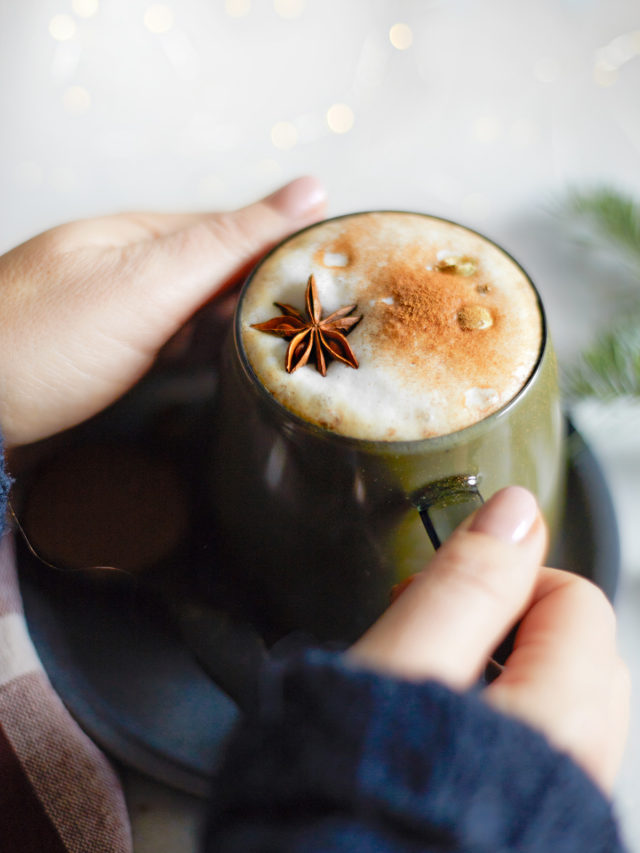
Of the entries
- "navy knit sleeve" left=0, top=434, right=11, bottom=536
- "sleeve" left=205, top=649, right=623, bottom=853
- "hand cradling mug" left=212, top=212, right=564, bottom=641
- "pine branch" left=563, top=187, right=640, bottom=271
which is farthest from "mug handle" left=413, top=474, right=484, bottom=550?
"pine branch" left=563, top=187, right=640, bottom=271

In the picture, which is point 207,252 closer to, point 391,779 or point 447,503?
point 447,503

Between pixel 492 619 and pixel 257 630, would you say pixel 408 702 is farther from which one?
pixel 257 630

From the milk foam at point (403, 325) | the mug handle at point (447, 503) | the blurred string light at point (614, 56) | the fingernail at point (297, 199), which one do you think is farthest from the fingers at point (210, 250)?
the blurred string light at point (614, 56)

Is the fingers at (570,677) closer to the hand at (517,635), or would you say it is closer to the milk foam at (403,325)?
the hand at (517,635)

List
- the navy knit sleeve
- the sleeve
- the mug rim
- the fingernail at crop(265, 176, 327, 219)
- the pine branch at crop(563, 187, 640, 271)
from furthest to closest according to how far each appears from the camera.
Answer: the pine branch at crop(563, 187, 640, 271) → the fingernail at crop(265, 176, 327, 219) → the navy knit sleeve → the mug rim → the sleeve

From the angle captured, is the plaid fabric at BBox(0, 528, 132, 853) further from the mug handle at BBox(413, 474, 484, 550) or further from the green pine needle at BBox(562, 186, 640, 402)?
the green pine needle at BBox(562, 186, 640, 402)

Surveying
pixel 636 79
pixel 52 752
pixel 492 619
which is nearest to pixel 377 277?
pixel 492 619

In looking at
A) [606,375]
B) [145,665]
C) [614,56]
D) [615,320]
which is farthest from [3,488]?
[614,56]
